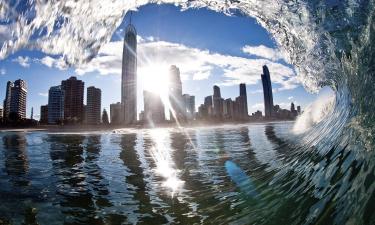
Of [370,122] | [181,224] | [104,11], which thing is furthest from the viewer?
[104,11]

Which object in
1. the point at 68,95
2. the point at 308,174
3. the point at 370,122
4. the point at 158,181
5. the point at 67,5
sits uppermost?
the point at 68,95

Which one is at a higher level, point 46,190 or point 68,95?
point 68,95

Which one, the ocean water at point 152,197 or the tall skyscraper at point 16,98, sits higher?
the tall skyscraper at point 16,98

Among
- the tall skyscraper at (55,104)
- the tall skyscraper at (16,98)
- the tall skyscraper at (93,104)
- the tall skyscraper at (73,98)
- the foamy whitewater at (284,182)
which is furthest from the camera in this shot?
A: the tall skyscraper at (93,104)

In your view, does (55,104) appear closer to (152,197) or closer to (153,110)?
(153,110)

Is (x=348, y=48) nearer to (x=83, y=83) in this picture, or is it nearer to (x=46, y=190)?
(x=46, y=190)

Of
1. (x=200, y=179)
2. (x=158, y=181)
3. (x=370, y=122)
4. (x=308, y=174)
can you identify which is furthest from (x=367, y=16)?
(x=158, y=181)

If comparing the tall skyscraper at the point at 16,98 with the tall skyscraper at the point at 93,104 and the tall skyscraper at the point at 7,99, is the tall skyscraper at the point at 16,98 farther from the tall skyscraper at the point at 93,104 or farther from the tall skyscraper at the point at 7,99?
the tall skyscraper at the point at 93,104

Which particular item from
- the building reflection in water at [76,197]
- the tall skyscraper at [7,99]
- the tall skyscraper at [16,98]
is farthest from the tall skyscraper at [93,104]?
the building reflection in water at [76,197]
